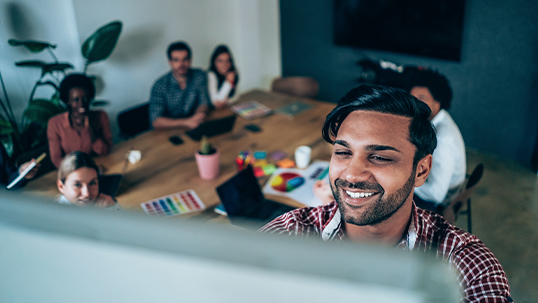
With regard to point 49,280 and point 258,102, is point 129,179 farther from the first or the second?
point 49,280

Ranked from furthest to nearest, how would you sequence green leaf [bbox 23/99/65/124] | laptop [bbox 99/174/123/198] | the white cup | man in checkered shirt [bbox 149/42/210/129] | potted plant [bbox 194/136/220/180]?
man in checkered shirt [bbox 149/42/210/129] < green leaf [bbox 23/99/65/124] < the white cup < potted plant [bbox 194/136/220/180] < laptop [bbox 99/174/123/198]

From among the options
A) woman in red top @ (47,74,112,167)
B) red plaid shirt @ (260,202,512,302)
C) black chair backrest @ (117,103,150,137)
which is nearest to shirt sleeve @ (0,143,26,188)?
woman in red top @ (47,74,112,167)

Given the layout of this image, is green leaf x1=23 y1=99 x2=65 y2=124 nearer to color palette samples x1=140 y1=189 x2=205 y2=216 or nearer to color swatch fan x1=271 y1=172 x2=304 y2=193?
color palette samples x1=140 y1=189 x2=205 y2=216

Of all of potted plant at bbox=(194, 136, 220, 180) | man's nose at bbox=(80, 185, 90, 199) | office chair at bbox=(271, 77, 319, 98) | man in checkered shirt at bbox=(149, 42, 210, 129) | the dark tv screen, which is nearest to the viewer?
man's nose at bbox=(80, 185, 90, 199)

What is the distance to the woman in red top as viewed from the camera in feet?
7.06

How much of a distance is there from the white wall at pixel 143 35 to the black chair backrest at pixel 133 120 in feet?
1.60

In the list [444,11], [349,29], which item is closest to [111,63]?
[349,29]

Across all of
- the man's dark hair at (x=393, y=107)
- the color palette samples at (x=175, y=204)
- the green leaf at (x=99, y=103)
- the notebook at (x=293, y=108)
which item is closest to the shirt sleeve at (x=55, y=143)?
the color palette samples at (x=175, y=204)

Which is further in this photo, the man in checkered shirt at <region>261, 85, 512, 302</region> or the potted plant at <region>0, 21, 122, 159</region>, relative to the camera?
the potted plant at <region>0, 21, 122, 159</region>

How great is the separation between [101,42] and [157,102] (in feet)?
1.83

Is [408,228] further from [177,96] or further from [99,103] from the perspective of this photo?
[99,103]

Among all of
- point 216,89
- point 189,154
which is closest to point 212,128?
point 189,154

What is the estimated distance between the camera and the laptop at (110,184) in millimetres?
1810

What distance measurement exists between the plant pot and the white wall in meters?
1.72
